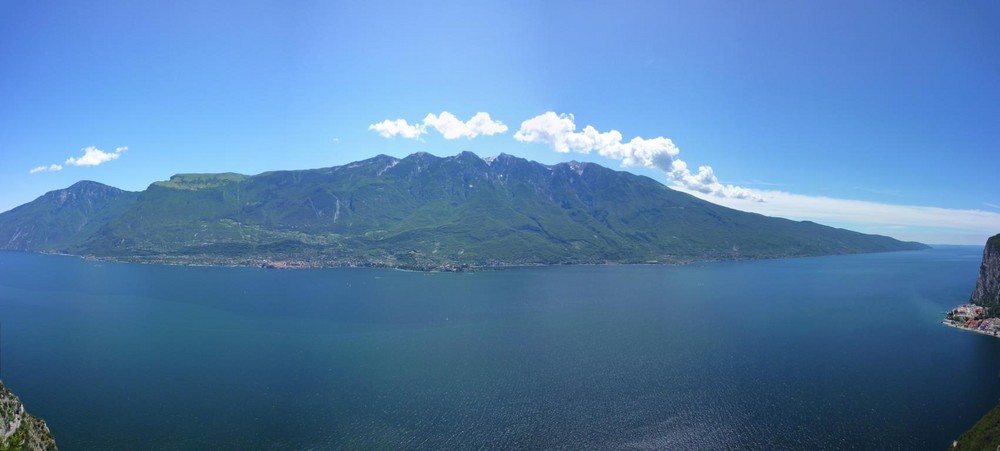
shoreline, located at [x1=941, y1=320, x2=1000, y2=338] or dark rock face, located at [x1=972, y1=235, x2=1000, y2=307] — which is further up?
dark rock face, located at [x1=972, y1=235, x2=1000, y2=307]

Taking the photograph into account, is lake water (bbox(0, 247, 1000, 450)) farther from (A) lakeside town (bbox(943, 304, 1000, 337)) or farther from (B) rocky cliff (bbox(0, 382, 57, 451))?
(B) rocky cliff (bbox(0, 382, 57, 451))

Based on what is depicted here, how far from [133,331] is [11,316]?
51.4 m

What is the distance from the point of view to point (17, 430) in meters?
43.3

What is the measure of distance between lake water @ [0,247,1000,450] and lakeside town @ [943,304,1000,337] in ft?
15.4

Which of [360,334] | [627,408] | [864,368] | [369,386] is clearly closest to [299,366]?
[369,386]

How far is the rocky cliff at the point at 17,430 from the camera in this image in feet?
136

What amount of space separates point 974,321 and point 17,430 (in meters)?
181

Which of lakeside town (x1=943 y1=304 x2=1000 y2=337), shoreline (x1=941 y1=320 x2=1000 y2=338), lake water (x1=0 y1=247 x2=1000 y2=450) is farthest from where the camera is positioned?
lakeside town (x1=943 y1=304 x2=1000 y2=337)

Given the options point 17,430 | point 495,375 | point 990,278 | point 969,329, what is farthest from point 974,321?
point 17,430

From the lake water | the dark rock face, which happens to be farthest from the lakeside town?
the dark rock face

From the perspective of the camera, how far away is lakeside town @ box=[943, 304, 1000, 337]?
11450 centimetres

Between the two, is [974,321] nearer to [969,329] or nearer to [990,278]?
[969,329]

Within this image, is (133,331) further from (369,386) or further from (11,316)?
(369,386)

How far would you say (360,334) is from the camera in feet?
379
